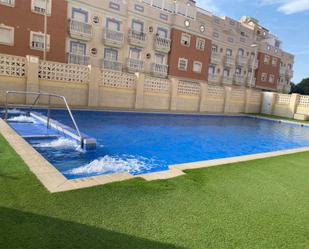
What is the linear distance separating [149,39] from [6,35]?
13.2 metres

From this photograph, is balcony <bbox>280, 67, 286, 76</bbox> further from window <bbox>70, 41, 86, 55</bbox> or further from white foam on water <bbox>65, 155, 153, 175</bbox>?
white foam on water <bbox>65, 155, 153, 175</bbox>

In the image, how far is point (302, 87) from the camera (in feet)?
181

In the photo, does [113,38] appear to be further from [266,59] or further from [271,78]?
[271,78]

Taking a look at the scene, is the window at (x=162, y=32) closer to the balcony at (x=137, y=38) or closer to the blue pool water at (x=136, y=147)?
the balcony at (x=137, y=38)

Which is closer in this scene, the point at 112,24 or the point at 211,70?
the point at 112,24

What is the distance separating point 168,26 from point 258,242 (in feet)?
91.8

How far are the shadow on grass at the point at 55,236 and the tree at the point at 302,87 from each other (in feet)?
198

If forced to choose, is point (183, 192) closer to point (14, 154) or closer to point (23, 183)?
point (23, 183)

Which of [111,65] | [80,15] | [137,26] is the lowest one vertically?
[111,65]

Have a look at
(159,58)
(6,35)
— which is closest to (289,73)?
(159,58)

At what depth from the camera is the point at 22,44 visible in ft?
67.4

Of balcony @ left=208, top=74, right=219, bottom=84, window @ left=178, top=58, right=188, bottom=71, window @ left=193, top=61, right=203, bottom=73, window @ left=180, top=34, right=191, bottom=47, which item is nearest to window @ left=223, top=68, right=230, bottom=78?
balcony @ left=208, top=74, right=219, bottom=84

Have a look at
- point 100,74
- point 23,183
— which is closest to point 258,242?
point 23,183

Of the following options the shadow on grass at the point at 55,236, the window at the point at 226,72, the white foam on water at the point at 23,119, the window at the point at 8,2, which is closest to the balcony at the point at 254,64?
the window at the point at 226,72
